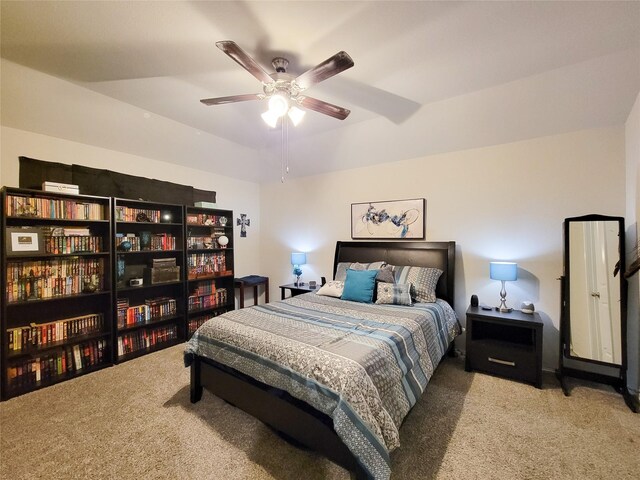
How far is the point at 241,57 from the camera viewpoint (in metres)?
1.58

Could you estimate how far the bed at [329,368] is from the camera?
139 centimetres

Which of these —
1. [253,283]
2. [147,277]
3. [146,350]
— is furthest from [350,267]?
[146,350]

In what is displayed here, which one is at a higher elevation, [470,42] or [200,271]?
[470,42]

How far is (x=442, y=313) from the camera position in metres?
2.79

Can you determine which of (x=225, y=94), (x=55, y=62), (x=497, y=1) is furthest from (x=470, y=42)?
(x=55, y=62)

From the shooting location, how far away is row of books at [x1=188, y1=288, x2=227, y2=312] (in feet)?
12.8

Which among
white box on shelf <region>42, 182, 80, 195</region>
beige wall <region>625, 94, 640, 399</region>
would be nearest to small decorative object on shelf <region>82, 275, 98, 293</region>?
white box on shelf <region>42, 182, 80, 195</region>

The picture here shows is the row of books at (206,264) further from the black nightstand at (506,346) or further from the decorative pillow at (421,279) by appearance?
the black nightstand at (506,346)

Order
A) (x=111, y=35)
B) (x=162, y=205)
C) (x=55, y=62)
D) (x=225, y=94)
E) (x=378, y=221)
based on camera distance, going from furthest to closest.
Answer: (x=378, y=221)
(x=162, y=205)
(x=225, y=94)
(x=55, y=62)
(x=111, y=35)

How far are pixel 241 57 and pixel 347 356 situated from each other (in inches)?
73.8

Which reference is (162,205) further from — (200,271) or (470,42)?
(470,42)

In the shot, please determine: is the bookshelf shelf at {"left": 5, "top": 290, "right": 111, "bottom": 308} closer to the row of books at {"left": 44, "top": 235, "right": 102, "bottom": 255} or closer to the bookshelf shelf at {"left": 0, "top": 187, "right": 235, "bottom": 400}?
the bookshelf shelf at {"left": 0, "top": 187, "right": 235, "bottom": 400}

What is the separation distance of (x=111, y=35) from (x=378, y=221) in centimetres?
331

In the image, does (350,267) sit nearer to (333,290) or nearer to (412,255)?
(333,290)
